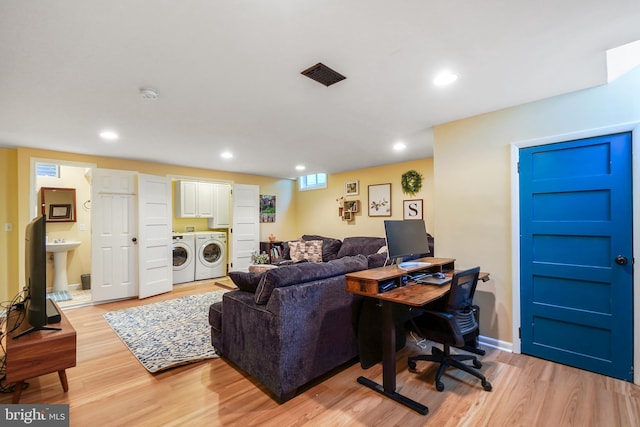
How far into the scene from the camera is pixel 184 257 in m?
5.75

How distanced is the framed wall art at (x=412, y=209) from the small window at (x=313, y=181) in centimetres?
205

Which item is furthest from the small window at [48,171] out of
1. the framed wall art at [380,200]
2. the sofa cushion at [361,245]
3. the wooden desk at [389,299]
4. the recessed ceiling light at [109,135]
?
the wooden desk at [389,299]

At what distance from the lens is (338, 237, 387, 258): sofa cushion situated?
5.03m

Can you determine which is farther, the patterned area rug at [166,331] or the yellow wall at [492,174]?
the patterned area rug at [166,331]

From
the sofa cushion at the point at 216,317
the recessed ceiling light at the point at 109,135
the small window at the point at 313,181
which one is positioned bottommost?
the sofa cushion at the point at 216,317

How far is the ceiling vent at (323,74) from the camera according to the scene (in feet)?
6.55

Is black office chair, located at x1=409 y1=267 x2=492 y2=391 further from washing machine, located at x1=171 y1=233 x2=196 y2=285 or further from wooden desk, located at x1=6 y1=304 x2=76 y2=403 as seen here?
washing machine, located at x1=171 y1=233 x2=196 y2=285

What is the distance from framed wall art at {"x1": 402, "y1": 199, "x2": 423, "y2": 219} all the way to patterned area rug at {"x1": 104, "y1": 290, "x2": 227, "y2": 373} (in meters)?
3.49

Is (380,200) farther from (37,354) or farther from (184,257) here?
(37,354)

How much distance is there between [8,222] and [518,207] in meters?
6.29

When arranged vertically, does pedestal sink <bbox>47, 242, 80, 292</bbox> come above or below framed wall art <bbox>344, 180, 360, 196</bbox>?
below

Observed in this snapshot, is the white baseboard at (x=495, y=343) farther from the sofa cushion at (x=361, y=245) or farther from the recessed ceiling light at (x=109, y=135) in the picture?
the recessed ceiling light at (x=109, y=135)

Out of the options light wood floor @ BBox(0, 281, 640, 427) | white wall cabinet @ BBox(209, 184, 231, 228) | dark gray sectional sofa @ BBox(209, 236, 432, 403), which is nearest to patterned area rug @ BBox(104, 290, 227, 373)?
light wood floor @ BBox(0, 281, 640, 427)

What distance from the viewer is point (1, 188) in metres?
3.96
